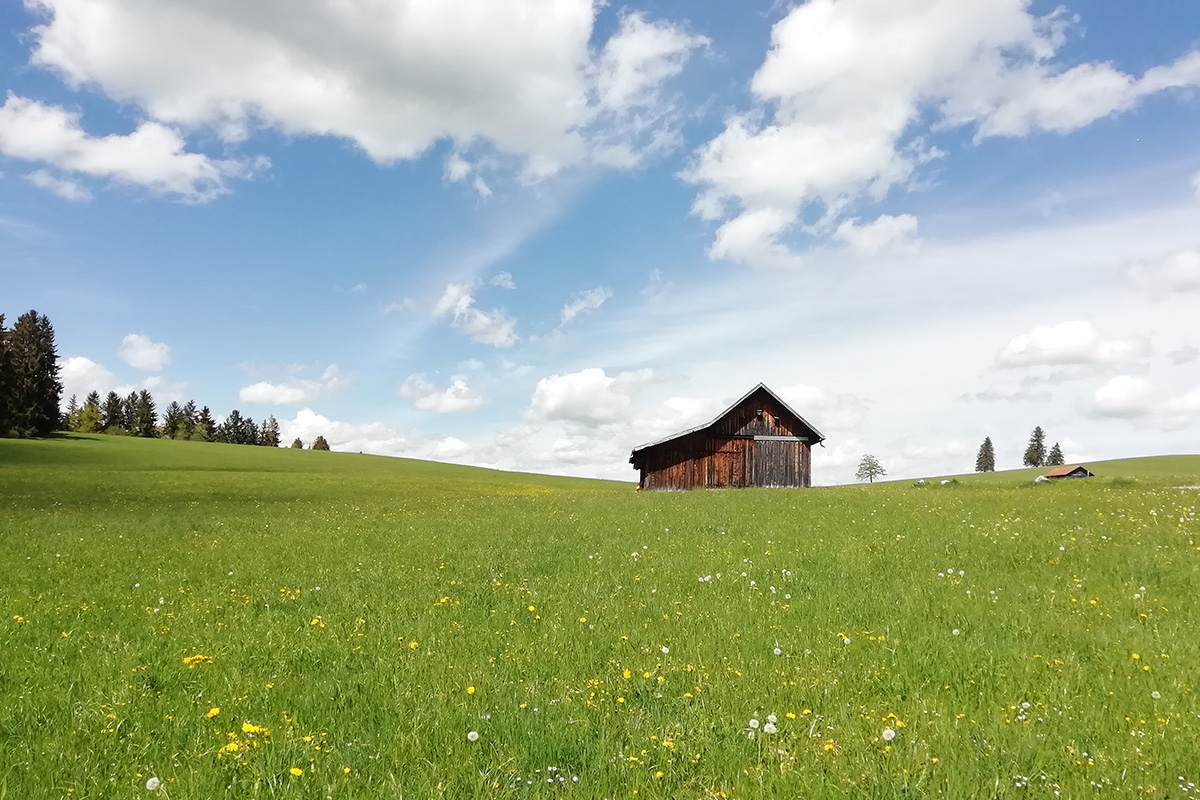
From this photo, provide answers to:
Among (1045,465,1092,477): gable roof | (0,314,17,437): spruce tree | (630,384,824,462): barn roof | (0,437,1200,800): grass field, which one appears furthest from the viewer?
(0,314,17,437): spruce tree

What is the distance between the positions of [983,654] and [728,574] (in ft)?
15.9

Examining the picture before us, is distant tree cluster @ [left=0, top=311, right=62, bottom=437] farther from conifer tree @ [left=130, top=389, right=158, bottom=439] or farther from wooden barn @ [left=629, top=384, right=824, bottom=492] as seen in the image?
wooden barn @ [left=629, top=384, right=824, bottom=492]

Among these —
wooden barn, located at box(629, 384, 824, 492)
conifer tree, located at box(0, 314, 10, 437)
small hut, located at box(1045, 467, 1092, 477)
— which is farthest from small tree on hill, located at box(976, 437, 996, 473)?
conifer tree, located at box(0, 314, 10, 437)

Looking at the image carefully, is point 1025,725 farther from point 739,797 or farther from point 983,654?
point 739,797

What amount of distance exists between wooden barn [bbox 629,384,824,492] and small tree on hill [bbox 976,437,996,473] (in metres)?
107

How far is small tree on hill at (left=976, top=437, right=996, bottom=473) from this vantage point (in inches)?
5344

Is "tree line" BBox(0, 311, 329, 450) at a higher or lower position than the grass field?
higher

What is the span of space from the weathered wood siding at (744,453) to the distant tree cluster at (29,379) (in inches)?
3446

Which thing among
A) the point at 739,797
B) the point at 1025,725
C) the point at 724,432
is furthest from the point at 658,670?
the point at 724,432

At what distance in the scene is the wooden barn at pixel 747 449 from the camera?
47.8 metres

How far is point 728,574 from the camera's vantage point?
12102 millimetres

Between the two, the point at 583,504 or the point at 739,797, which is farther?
the point at 583,504

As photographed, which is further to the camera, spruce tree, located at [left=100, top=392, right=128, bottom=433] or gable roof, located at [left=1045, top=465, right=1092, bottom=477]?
spruce tree, located at [left=100, top=392, right=128, bottom=433]

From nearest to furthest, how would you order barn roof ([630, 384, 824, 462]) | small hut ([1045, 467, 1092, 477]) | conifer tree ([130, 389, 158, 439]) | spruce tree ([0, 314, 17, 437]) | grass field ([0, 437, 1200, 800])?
grass field ([0, 437, 1200, 800]), barn roof ([630, 384, 824, 462]), small hut ([1045, 467, 1092, 477]), spruce tree ([0, 314, 17, 437]), conifer tree ([130, 389, 158, 439])
